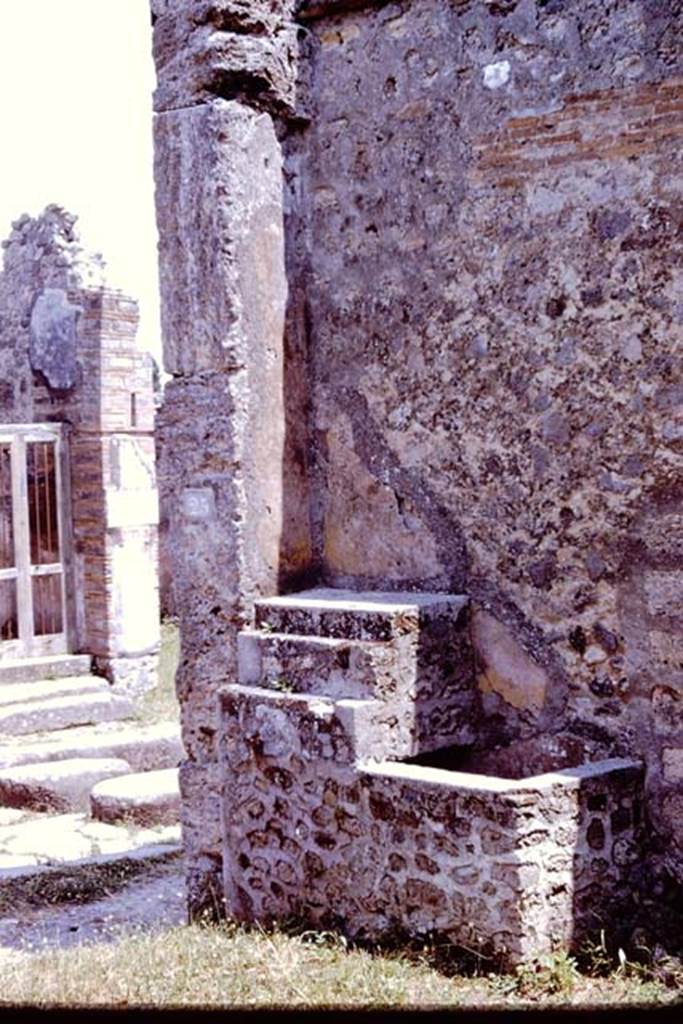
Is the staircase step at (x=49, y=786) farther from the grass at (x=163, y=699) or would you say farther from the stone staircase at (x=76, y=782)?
the grass at (x=163, y=699)

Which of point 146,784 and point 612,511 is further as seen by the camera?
point 146,784

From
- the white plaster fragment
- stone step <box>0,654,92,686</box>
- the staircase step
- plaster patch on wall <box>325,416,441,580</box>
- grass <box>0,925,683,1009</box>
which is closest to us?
grass <box>0,925,683,1009</box>

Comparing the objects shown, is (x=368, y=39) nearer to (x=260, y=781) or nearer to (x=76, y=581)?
(x=260, y=781)

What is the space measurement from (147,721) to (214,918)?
5403mm

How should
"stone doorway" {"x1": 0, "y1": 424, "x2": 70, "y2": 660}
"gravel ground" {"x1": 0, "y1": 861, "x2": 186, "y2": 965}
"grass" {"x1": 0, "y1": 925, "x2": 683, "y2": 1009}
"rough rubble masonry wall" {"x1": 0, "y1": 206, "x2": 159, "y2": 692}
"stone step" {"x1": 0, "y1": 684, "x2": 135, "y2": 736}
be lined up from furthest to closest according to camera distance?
"rough rubble masonry wall" {"x1": 0, "y1": 206, "x2": 159, "y2": 692}
"stone doorway" {"x1": 0, "y1": 424, "x2": 70, "y2": 660}
"stone step" {"x1": 0, "y1": 684, "x2": 135, "y2": 736}
"gravel ground" {"x1": 0, "y1": 861, "x2": 186, "y2": 965}
"grass" {"x1": 0, "y1": 925, "x2": 683, "y2": 1009}

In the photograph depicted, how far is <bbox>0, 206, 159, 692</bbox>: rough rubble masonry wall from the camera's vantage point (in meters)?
11.2

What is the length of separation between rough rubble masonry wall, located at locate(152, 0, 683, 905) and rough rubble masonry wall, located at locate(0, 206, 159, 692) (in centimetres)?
569

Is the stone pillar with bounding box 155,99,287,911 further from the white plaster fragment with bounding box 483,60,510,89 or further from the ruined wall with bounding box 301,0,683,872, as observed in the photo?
the white plaster fragment with bounding box 483,60,510,89

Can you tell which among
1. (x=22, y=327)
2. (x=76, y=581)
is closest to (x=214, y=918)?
(x=76, y=581)

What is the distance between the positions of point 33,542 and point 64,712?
1.50 metres

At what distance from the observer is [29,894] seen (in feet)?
20.6

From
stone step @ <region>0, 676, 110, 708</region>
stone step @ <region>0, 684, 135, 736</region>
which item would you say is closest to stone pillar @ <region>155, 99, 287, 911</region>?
stone step @ <region>0, 684, 135, 736</region>

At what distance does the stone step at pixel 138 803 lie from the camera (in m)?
7.68

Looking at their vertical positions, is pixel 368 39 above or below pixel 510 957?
above
